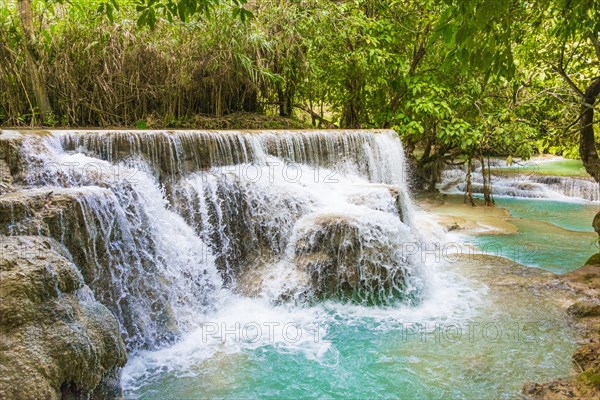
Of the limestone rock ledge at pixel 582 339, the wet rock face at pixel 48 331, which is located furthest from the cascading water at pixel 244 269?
the wet rock face at pixel 48 331

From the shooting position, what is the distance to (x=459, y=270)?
6.07m

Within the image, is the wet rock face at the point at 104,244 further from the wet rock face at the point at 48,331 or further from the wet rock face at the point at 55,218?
the wet rock face at the point at 48,331

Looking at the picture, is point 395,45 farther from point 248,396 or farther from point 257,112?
point 248,396

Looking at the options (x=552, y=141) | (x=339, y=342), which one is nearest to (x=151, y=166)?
(x=339, y=342)

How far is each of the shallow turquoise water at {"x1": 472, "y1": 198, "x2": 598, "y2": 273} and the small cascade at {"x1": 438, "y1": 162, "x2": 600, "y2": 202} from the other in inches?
55.4

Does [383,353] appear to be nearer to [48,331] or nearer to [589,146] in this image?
[48,331]

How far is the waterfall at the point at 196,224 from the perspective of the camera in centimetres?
393

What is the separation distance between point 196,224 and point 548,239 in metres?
6.23

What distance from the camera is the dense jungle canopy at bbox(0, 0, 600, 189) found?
6.56 m

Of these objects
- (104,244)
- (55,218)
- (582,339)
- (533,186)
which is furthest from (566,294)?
(533,186)

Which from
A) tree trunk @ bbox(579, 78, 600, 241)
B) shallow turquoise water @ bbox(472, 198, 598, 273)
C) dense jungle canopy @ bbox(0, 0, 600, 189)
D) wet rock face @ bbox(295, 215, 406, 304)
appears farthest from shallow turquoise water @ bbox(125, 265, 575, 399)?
dense jungle canopy @ bbox(0, 0, 600, 189)

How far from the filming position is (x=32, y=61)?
6387 millimetres

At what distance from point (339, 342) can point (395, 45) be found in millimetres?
8495

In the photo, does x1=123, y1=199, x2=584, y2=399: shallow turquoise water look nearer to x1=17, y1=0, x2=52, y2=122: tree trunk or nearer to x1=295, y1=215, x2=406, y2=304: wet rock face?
x1=295, y1=215, x2=406, y2=304: wet rock face
